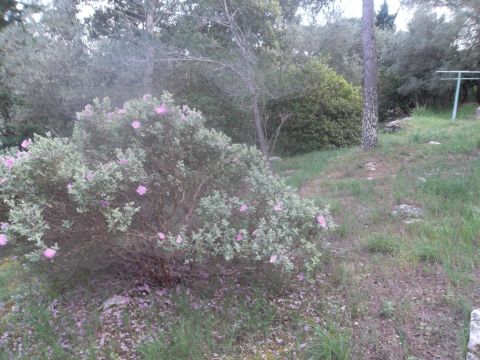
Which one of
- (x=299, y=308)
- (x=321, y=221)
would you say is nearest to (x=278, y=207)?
(x=321, y=221)

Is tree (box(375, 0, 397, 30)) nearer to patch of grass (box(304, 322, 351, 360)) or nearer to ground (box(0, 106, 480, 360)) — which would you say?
ground (box(0, 106, 480, 360))

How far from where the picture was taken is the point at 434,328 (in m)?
2.19

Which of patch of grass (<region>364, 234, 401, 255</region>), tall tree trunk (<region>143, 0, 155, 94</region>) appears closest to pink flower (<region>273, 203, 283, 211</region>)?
patch of grass (<region>364, 234, 401, 255</region>)

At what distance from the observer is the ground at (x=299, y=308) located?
2.17 meters

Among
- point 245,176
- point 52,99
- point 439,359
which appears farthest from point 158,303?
point 52,99

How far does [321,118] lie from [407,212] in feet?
23.4

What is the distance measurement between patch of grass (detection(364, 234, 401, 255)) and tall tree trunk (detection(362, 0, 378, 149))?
15.5 feet

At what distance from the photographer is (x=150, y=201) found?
2.49m

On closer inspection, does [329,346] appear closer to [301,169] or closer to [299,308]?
[299,308]

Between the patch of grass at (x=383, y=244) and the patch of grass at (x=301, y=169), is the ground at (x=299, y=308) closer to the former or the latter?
the patch of grass at (x=383, y=244)

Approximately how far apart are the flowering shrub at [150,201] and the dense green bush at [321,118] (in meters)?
7.74

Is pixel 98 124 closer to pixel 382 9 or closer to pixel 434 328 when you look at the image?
pixel 434 328

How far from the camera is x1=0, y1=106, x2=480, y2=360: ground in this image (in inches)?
85.4

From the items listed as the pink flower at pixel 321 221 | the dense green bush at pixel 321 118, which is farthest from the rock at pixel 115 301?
the dense green bush at pixel 321 118
